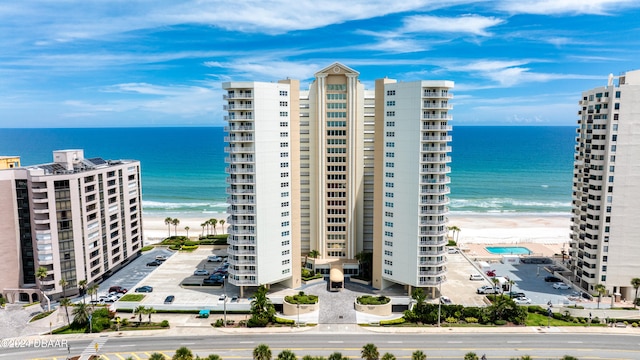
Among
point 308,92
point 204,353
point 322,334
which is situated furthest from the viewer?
point 308,92

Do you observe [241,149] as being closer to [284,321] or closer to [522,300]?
[284,321]

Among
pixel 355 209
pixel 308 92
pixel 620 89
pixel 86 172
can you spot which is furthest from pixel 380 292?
pixel 86 172

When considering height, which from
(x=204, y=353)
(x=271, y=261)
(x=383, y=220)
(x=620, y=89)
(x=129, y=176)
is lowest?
(x=204, y=353)

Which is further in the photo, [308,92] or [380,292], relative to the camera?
[308,92]

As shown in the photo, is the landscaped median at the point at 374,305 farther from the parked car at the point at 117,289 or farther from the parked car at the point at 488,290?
the parked car at the point at 117,289

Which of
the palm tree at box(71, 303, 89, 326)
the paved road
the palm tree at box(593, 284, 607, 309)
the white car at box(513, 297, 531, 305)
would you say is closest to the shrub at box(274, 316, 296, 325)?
the paved road

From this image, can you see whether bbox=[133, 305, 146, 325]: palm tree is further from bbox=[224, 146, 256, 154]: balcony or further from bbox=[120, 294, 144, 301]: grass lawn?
bbox=[224, 146, 256, 154]: balcony

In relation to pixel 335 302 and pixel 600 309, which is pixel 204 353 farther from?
pixel 600 309
